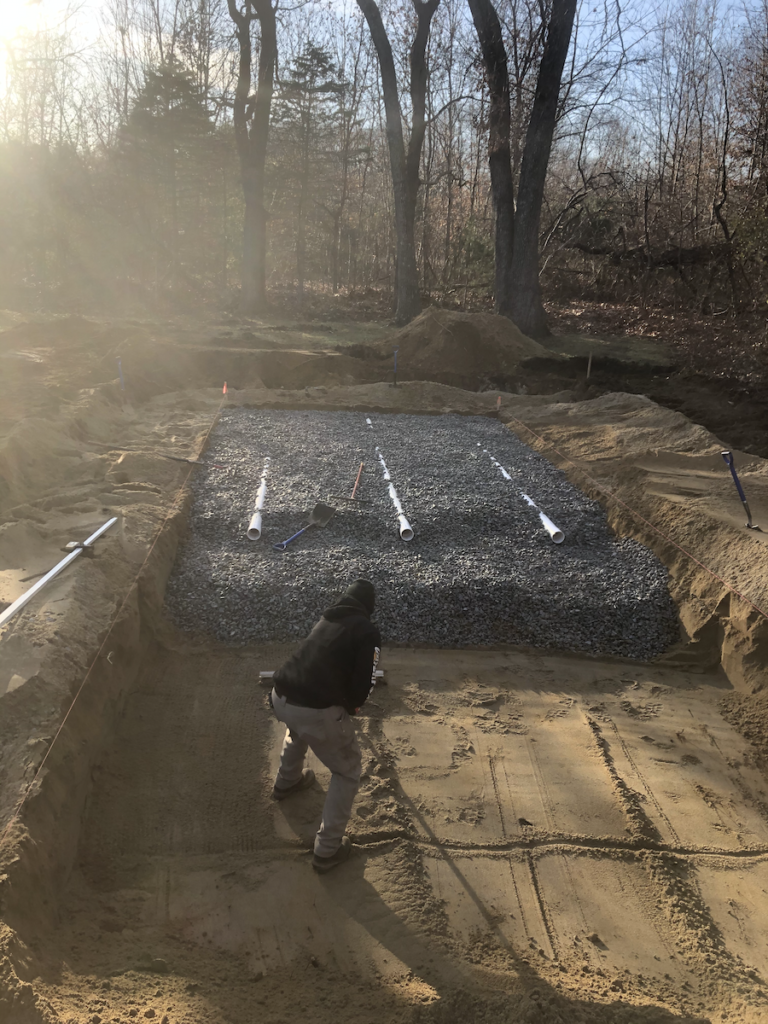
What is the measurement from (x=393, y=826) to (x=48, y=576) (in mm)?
3023

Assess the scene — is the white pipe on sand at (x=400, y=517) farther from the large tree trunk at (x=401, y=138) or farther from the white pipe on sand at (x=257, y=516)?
the large tree trunk at (x=401, y=138)

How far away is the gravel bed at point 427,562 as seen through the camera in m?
5.77

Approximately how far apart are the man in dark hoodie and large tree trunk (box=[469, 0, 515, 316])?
1614cm

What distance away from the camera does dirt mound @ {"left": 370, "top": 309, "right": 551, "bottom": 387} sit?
1541 centimetres

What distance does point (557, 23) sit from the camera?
50.9 feet

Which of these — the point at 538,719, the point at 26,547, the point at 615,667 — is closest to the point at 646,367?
the point at 615,667

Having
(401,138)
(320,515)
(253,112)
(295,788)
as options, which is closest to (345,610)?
(295,788)

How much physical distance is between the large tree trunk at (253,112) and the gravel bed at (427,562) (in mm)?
14971

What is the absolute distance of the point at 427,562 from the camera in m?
6.49

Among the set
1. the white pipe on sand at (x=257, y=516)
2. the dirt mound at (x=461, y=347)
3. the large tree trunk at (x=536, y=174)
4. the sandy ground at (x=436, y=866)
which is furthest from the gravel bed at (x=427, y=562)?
the large tree trunk at (x=536, y=174)

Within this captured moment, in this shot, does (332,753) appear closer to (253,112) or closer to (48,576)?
(48,576)

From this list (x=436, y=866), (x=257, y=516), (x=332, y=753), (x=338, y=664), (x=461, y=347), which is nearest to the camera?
(x=338, y=664)

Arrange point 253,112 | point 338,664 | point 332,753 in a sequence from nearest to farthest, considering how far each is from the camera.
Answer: point 338,664 → point 332,753 → point 253,112

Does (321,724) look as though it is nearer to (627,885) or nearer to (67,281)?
(627,885)
